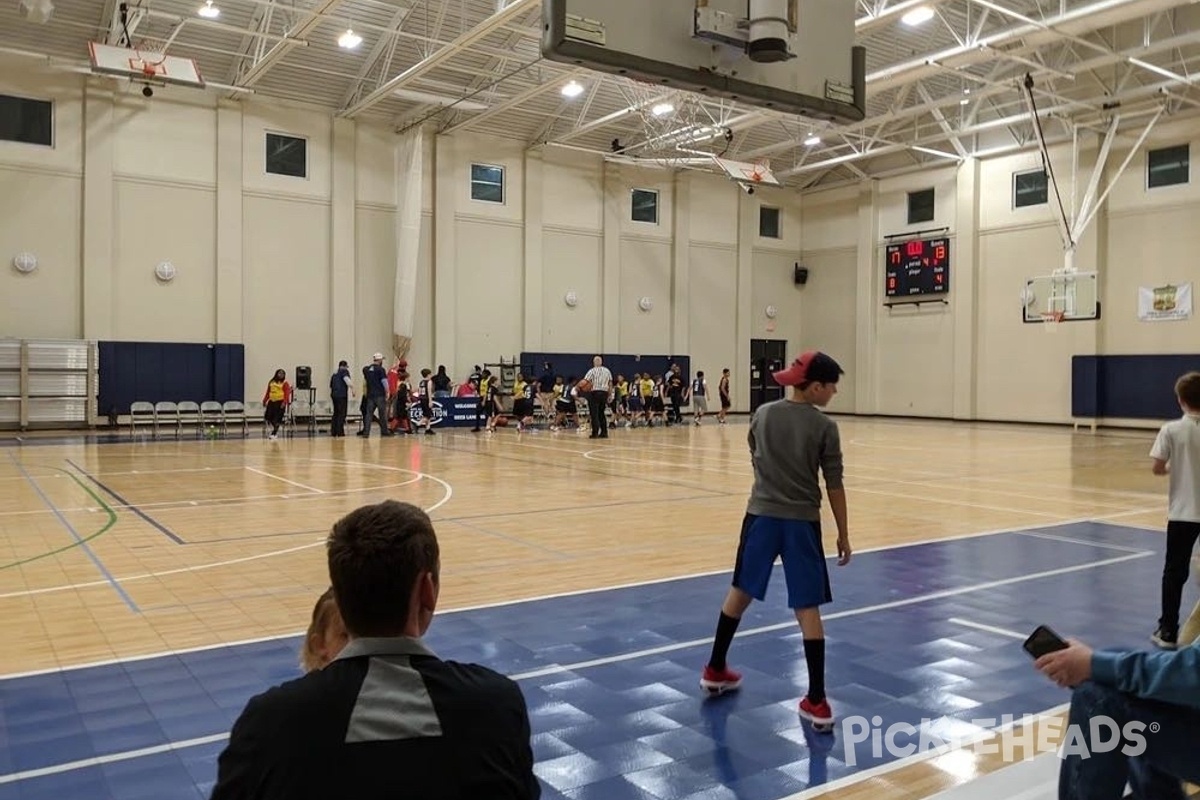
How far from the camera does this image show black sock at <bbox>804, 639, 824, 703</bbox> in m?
3.98

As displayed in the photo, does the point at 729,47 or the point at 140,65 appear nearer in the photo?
the point at 729,47

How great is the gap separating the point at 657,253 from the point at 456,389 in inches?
335

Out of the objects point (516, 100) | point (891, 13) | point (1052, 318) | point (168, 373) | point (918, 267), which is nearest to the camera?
point (891, 13)

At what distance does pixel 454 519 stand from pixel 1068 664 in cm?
742

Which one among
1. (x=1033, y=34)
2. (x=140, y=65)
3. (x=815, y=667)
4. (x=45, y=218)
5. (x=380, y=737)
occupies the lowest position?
(x=815, y=667)

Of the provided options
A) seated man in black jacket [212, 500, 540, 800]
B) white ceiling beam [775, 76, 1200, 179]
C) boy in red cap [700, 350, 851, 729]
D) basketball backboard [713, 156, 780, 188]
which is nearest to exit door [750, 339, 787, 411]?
white ceiling beam [775, 76, 1200, 179]

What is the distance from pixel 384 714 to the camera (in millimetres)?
1439

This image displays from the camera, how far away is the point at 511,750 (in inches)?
59.9

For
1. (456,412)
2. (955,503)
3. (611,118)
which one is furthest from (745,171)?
(955,503)

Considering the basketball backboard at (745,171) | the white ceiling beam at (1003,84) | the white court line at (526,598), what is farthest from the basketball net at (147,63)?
the basketball backboard at (745,171)

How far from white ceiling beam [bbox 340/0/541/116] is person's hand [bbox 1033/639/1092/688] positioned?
14540 millimetres

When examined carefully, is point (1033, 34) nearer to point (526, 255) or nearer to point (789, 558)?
point (526, 255)

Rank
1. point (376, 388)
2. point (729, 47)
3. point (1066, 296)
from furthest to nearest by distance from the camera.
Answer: point (1066, 296)
point (376, 388)
point (729, 47)

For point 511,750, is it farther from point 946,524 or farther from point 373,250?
point 373,250
